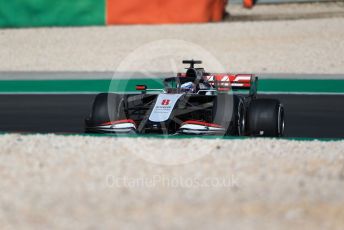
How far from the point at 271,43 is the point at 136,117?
39.1 feet

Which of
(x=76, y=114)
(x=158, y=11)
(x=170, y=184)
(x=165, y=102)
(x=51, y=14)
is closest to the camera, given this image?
(x=170, y=184)

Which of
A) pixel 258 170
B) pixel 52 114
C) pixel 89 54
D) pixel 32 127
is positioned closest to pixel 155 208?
pixel 258 170

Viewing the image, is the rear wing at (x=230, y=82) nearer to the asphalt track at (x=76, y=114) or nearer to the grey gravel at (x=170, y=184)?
the asphalt track at (x=76, y=114)

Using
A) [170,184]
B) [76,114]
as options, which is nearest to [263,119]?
[170,184]

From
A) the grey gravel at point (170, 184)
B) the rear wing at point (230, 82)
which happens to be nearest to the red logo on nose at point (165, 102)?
the rear wing at point (230, 82)

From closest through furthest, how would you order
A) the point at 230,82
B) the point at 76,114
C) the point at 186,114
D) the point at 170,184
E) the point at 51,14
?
the point at 170,184 → the point at 186,114 → the point at 230,82 → the point at 76,114 → the point at 51,14

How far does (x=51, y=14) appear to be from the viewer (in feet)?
82.5

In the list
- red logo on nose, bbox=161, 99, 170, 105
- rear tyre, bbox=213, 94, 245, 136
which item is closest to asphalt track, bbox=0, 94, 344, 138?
rear tyre, bbox=213, 94, 245, 136

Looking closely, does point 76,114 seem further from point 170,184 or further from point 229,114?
point 170,184

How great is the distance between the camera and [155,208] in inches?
273

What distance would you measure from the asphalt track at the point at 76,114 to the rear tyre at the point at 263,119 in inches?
55.3

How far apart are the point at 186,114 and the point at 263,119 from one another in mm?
1014

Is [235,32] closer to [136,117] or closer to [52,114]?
[52,114]

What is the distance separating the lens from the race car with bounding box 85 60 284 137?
37.0 feet
